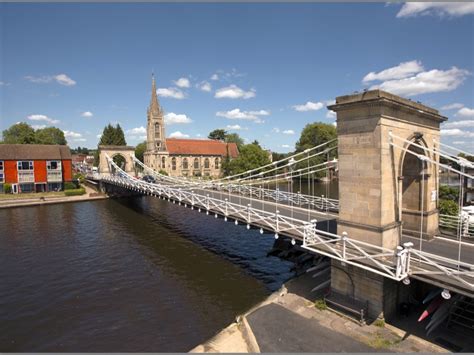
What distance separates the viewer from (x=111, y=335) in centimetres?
1195

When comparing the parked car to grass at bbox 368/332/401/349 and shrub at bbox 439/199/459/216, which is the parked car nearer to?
shrub at bbox 439/199/459/216

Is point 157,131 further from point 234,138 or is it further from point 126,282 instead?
point 126,282

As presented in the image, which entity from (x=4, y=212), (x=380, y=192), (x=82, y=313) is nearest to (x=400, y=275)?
(x=380, y=192)

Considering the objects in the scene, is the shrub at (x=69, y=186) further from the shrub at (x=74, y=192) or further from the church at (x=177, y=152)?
the church at (x=177, y=152)

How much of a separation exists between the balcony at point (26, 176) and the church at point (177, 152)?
29.5m

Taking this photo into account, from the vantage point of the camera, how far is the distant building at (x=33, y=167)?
141 ft

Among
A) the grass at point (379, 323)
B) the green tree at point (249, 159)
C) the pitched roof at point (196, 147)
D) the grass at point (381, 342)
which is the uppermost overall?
the pitched roof at point (196, 147)

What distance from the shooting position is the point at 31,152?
45438 mm

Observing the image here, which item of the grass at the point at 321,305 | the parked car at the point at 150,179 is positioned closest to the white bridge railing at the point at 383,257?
the grass at the point at 321,305

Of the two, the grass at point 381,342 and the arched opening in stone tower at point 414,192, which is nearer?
the grass at point 381,342

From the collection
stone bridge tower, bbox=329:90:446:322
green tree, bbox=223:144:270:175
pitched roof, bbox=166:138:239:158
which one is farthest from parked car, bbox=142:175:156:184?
stone bridge tower, bbox=329:90:446:322

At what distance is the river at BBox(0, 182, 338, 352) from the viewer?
473 inches

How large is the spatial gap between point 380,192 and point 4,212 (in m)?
40.6

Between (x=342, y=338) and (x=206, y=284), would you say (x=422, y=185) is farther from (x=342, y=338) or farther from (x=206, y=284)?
(x=206, y=284)
